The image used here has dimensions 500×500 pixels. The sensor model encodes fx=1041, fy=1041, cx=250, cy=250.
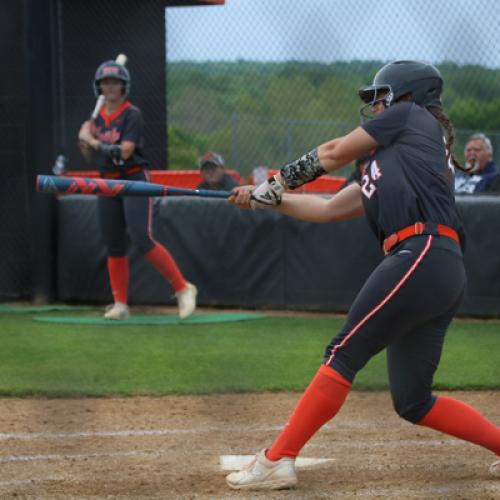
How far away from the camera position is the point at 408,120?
11.5ft

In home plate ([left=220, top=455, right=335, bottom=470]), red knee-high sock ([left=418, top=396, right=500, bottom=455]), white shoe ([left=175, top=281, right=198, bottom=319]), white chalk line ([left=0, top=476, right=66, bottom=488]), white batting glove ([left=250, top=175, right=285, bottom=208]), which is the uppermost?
white batting glove ([left=250, top=175, right=285, bottom=208])

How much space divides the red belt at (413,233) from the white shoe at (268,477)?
0.81 meters

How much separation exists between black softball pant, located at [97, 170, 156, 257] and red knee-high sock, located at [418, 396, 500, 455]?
4263 mm

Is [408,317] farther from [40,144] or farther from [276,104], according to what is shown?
[276,104]

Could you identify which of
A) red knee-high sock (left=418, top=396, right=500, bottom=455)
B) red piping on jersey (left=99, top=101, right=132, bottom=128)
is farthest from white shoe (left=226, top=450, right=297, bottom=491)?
red piping on jersey (left=99, top=101, right=132, bottom=128)

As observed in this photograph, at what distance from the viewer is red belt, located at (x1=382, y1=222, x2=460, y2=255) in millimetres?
3471

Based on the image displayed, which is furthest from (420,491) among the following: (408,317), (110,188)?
(110,188)

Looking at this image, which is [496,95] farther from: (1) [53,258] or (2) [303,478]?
(2) [303,478]

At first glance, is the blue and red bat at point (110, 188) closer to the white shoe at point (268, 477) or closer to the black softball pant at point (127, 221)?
the white shoe at point (268, 477)

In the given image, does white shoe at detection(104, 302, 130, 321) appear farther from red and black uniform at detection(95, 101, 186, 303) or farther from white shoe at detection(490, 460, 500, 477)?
white shoe at detection(490, 460, 500, 477)

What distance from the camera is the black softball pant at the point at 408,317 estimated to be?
343 centimetres

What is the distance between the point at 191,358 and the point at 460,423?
2.97m

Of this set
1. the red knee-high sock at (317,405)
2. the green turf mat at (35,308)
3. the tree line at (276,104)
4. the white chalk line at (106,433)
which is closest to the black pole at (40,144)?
the green turf mat at (35,308)

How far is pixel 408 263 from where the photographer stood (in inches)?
136
